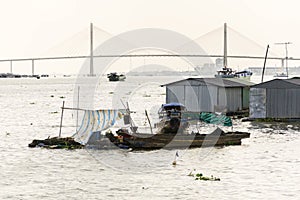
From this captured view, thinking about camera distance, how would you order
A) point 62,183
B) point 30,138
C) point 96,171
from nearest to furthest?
point 62,183
point 96,171
point 30,138

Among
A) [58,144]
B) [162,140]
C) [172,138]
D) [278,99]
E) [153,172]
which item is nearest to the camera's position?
[153,172]

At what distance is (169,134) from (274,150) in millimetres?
5632

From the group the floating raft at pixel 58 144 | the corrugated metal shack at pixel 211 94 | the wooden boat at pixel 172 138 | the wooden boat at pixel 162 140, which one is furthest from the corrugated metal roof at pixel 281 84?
the floating raft at pixel 58 144

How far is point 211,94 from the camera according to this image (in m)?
46.3

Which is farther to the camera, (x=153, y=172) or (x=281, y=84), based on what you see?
→ (x=281, y=84)

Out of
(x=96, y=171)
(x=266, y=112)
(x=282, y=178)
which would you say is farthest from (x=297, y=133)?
(x=96, y=171)

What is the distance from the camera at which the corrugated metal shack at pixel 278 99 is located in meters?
41.8

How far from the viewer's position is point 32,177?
75.8 feet

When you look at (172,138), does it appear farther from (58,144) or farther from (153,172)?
(58,144)

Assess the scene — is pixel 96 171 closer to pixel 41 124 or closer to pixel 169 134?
pixel 169 134

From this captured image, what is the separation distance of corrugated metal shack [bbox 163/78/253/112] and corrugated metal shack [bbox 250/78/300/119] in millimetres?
2997

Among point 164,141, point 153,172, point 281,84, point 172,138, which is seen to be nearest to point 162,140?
point 164,141

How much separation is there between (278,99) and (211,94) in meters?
6.19

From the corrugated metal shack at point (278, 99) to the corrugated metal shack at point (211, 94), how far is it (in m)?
3.00
